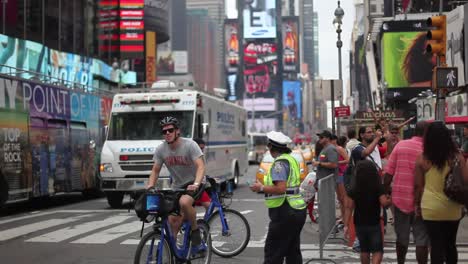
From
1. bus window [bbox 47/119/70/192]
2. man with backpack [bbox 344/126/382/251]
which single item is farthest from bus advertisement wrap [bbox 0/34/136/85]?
man with backpack [bbox 344/126/382/251]

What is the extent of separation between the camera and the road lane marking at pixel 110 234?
1095 centimetres

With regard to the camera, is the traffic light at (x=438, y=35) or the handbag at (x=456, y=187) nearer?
the handbag at (x=456, y=187)

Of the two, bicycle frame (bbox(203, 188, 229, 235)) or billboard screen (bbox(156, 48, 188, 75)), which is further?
billboard screen (bbox(156, 48, 188, 75))

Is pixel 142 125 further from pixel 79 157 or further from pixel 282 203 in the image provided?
pixel 282 203

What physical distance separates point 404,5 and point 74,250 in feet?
168

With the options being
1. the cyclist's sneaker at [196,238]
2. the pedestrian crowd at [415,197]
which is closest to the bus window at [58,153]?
the cyclist's sneaker at [196,238]

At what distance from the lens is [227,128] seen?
22.7 meters

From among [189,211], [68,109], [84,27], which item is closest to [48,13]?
[84,27]

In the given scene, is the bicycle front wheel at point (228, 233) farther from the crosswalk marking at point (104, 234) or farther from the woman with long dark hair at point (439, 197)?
the woman with long dark hair at point (439, 197)

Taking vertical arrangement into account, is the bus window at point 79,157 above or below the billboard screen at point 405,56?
below

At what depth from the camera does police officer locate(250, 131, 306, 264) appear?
6.47 meters

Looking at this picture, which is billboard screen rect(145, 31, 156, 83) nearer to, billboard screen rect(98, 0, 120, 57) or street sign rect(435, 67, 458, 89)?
billboard screen rect(98, 0, 120, 57)

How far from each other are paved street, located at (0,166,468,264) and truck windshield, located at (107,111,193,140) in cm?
196

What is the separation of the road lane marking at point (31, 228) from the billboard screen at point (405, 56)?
38701 millimetres
